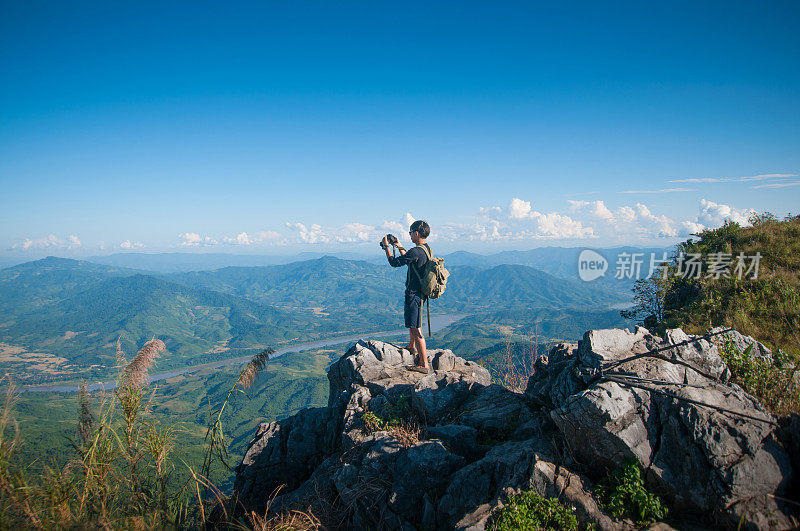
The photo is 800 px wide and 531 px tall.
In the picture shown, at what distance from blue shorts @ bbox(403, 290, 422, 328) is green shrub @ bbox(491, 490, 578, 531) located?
227 inches

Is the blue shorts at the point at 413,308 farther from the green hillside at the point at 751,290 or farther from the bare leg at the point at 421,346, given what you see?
the green hillside at the point at 751,290

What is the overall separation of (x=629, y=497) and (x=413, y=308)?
6.45 meters

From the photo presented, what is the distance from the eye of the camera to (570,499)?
5023 mm

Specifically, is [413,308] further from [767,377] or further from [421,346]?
[767,377]

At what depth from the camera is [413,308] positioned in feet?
34.0

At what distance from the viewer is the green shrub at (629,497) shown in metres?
4.63

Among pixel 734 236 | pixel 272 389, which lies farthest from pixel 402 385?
pixel 272 389

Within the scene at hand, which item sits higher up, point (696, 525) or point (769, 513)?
point (769, 513)

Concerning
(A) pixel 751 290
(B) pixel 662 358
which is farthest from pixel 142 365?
(A) pixel 751 290

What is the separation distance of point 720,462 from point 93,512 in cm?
807

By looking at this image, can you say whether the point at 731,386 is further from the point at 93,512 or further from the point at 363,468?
the point at 93,512

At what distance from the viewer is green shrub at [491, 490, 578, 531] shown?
186 inches

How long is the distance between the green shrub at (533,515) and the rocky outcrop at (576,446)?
23 centimetres

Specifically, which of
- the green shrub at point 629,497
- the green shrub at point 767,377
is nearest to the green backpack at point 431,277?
the green shrub at point 629,497
